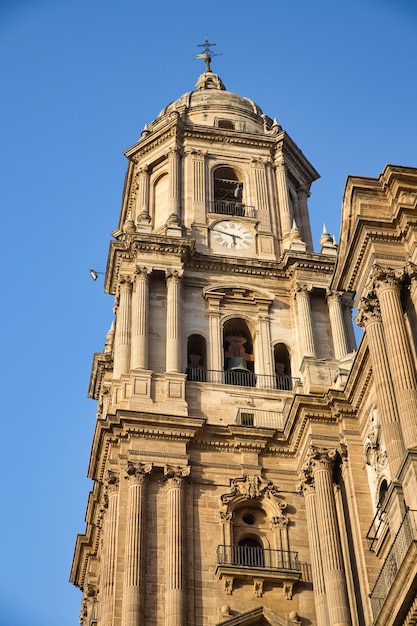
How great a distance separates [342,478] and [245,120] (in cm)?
2073

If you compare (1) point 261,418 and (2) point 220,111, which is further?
(2) point 220,111

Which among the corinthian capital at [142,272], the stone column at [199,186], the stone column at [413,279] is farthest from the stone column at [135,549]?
the stone column at [199,186]

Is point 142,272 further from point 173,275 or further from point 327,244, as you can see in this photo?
point 327,244

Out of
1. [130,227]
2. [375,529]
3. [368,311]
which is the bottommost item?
[375,529]

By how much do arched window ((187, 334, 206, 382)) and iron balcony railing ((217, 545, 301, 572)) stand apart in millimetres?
7243

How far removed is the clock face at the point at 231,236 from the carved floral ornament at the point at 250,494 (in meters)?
10.8

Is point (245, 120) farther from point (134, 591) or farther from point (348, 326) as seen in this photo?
point (134, 591)

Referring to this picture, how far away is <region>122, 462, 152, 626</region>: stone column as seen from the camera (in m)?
32.6

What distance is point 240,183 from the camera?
160 ft

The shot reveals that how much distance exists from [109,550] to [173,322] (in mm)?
8964

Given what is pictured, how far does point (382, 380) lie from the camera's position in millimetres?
29812

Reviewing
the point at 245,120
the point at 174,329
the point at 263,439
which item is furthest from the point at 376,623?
the point at 245,120

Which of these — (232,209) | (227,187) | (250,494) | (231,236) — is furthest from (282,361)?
(227,187)

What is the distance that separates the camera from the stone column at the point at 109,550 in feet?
110
